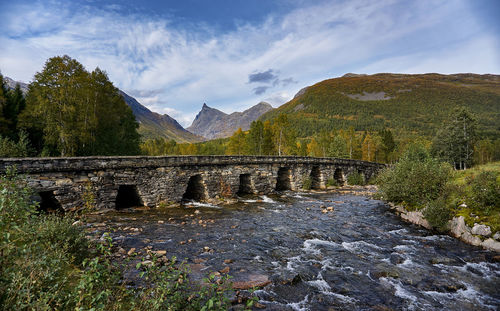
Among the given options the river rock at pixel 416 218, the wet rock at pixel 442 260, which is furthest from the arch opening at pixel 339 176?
the wet rock at pixel 442 260

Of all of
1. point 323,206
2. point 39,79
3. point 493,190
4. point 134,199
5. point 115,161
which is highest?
point 39,79

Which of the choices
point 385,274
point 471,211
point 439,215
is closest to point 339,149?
point 439,215

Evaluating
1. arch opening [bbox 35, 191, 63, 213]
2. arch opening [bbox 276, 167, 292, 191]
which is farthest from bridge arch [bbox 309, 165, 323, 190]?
arch opening [bbox 35, 191, 63, 213]

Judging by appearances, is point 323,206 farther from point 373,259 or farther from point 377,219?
point 373,259

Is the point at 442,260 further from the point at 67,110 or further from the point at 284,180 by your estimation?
the point at 67,110

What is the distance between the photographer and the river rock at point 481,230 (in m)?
10.6

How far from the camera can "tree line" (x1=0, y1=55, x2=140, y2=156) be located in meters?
26.4

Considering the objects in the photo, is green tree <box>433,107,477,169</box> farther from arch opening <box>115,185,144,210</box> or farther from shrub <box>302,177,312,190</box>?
arch opening <box>115,185,144,210</box>

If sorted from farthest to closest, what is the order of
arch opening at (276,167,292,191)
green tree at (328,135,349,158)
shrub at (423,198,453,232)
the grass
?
green tree at (328,135,349,158)
arch opening at (276,167,292,191)
shrub at (423,198,453,232)
the grass

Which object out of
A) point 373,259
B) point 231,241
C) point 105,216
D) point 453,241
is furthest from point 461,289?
point 105,216

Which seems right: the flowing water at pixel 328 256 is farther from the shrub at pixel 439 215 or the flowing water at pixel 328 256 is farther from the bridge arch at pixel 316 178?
the bridge arch at pixel 316 178

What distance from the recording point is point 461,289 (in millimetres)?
7441

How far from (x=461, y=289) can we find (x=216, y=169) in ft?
56.8

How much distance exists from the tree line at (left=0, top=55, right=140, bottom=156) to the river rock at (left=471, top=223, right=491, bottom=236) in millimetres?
33407
